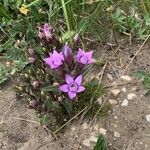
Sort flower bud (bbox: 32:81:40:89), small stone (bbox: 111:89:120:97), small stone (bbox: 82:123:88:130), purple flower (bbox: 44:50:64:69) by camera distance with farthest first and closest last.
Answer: small stone (bbox: 111:89:120:97) < small stone (bbox: 82:123:88:130) < flower bud (bbox: 32:81:40:89) < purple flower (bbox: 44:50:64:69)

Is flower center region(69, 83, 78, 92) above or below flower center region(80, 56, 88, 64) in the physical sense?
below

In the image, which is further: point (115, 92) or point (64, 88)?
point (115, 92)

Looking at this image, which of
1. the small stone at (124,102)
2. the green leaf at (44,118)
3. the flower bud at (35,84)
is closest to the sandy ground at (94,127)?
the small stone at (124,102)

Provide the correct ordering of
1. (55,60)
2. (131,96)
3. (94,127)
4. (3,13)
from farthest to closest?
(3,13)
(131,96)
(94,127)
(55,60)

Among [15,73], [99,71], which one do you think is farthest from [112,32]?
[15,73]

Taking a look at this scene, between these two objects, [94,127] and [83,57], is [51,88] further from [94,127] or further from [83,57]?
[94,127]

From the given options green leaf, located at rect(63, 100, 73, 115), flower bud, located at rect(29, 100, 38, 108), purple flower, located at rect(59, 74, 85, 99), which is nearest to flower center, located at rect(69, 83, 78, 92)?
purple flower, located at rect(59, 74, 85, 99)

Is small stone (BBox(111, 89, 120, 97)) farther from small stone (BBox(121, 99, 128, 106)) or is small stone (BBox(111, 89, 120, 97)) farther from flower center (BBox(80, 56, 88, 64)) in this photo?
flower center (BBox(80, 56, 88, 64))

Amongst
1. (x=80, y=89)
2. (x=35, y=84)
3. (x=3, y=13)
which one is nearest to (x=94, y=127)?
(x=80, y=89)
